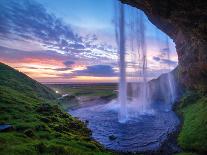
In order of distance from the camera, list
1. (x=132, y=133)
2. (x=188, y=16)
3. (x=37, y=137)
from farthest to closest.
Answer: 1. (x=132, y=133)
2. (x=37, y=137)
3. (x=188, y=16)

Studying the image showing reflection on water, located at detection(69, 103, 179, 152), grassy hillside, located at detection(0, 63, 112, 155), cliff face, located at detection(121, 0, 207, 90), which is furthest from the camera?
reflection on water, located at detection(69, 103, 179, 152)

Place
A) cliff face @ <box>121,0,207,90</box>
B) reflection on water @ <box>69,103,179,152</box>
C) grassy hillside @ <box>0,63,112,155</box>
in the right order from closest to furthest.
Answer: cliff face @ <box>121,0,207,90</box>
grassy hillside @ <box>0,63,112,155</box>
reflection on water @ <box>69,103,179,152</box>

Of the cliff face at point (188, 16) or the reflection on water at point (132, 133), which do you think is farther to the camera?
the reflection on water at point (132, 133)

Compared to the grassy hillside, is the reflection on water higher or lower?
lower

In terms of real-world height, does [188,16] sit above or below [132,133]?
above

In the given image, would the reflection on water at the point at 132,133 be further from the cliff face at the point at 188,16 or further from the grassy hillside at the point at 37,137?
the cliff face at the point at 188,16

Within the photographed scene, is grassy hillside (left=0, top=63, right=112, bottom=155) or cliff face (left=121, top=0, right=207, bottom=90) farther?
grassy hillside (left=0, top=63, right=112, bottom=155)

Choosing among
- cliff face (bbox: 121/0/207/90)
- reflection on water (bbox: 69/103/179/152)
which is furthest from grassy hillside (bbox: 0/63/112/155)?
cliff face (bbox: 121/0/207/90)

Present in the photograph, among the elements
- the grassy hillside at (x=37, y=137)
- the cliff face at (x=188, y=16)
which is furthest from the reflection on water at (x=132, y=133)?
the cliff face at (x=188, y=16)

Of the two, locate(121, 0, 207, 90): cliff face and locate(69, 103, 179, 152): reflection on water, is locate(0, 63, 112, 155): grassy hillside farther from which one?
locate(121, 0, 207, 90): cliff face

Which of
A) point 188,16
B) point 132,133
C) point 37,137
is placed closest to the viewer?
point 188,16

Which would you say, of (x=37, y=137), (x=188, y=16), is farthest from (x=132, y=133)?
(x=188, y=16)

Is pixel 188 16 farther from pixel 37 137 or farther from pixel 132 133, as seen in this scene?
pixel 132 133

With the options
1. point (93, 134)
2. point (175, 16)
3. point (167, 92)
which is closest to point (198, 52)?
point (175, 16)
